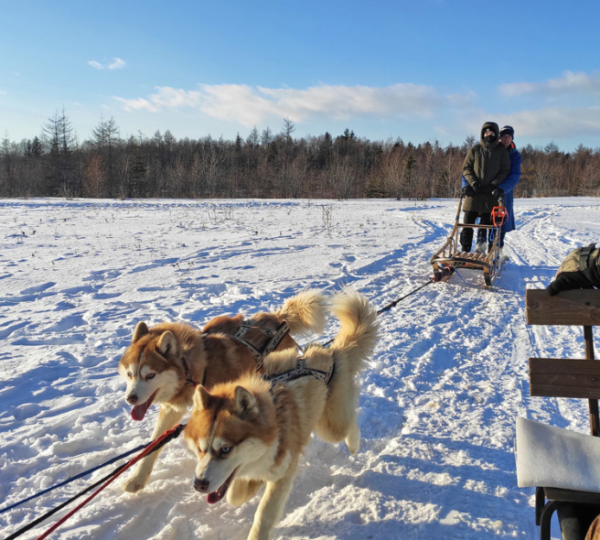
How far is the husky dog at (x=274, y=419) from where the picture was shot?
74.5 inches

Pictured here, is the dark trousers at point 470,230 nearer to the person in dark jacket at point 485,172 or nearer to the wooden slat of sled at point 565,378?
the person in dark jacket at point 485,172

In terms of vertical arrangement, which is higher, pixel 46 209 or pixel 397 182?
pixel 397 182

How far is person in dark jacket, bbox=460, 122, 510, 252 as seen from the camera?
6902 millimetres

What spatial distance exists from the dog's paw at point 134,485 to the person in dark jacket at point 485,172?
6693mm

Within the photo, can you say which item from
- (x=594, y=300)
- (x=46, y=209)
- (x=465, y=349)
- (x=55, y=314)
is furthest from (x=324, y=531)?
(x=46, y=209)

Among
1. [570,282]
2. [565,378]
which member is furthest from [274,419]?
[570,282]

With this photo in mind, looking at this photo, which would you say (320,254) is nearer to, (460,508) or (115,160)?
(460,508)

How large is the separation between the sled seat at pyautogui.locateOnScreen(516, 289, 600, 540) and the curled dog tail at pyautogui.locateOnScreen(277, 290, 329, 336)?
5.26 ft

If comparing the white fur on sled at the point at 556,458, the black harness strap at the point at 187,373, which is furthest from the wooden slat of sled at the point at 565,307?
the black harness strap at the point at 187,373

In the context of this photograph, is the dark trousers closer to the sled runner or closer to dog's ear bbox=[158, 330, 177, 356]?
the sled runner

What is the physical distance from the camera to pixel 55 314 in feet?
17.4

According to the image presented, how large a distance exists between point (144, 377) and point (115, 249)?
8.26 metres

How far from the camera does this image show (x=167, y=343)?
2.61 m

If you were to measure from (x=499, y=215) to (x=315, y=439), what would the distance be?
5611 mm
